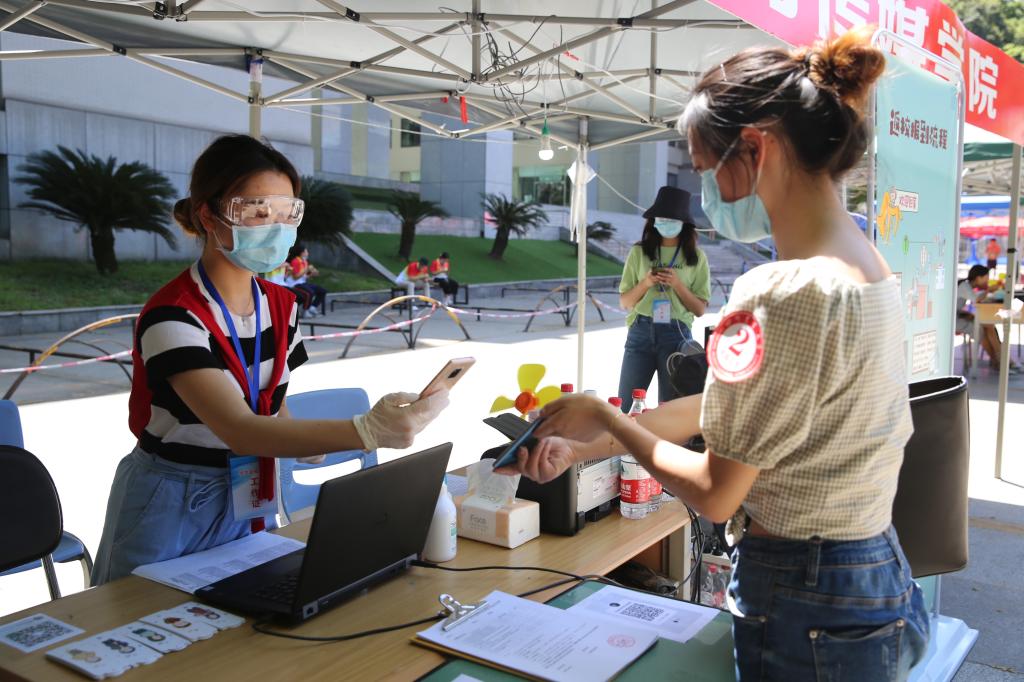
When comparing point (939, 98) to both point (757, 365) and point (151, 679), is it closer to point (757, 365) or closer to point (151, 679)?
point (757, 365)

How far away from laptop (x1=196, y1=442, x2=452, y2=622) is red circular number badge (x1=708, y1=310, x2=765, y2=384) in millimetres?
771

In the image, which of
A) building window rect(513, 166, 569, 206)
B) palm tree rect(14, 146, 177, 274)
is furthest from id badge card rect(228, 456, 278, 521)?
building window rect(513, 166, 569, 206)

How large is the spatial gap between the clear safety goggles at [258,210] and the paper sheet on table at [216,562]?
78 centimetres

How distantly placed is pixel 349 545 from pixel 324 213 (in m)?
18.6

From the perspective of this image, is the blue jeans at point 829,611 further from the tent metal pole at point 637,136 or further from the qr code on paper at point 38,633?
the tent metal pole at point 637,136

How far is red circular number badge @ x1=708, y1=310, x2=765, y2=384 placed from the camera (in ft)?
3.49

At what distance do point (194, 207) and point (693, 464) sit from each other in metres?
1.50

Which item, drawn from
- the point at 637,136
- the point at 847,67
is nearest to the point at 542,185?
the point at 637,136

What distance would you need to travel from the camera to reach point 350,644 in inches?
61.4

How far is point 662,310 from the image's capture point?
16.5ft

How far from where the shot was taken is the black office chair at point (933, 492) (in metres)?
1.95

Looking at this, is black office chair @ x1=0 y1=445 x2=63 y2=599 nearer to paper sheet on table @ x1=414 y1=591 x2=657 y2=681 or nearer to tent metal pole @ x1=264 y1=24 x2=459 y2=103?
paper sheet on table @ x1=414 y1=591 x2=657 y2=681

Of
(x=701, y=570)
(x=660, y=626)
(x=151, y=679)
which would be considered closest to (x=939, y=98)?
(x=701, y=570)

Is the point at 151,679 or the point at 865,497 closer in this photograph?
the point at 865,497
